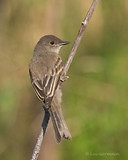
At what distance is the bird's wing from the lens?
575 cm

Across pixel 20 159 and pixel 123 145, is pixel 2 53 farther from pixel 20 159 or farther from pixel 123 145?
pixel 123 145

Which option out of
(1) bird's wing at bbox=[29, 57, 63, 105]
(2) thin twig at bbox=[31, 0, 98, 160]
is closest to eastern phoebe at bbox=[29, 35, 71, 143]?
(1) bird's wing at bbox=[29, 57, 63, 105]

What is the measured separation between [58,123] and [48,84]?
488 millimetres

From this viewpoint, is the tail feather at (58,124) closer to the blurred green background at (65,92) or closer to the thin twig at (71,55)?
the thin twig at (71,55)

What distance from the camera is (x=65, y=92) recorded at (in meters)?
8.65

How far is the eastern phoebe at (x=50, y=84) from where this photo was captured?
5645 millimetres

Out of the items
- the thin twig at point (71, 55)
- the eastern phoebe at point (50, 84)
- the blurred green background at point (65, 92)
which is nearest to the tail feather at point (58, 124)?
the eastern phoebe at point (50, 84)

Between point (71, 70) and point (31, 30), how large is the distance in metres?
1.12

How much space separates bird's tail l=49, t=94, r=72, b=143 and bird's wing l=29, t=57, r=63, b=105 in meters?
0.16

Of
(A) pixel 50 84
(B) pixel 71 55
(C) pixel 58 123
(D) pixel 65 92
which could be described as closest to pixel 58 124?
(C) pixel 58 123

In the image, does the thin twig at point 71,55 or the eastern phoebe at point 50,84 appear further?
the eastern phoebe at point 50,84

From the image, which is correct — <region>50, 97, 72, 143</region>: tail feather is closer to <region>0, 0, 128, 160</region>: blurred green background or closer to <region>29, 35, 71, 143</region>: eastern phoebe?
<region>29, 35, 71, 143</region>: eastern phoebe

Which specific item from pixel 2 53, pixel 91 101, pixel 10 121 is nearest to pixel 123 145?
pixel 91 101

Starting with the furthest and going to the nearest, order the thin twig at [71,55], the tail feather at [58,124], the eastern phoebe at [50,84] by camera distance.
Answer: the eastern phoebe at [50,84]
the tail feather at [58,124]
the thin twig at [71,55]
